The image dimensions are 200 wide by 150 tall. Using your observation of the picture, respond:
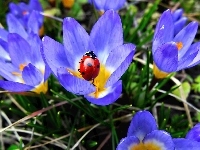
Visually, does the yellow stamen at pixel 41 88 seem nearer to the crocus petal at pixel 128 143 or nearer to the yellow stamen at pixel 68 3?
the crocus petal at pixel 128 143

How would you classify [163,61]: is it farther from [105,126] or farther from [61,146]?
[61,146]

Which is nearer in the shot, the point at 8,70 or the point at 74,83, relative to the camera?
the point at 74,83

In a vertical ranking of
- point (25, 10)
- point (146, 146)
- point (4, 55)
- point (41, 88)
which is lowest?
point (146, 146)

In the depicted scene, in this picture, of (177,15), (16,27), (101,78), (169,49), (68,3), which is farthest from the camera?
(68,3)

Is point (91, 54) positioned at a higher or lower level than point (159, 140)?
higher

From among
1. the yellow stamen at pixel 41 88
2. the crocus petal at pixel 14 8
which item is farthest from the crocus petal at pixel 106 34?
the crocus petal at pixel 14 8

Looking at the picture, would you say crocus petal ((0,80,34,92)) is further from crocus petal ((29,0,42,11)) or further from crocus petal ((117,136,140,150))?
crocus petal ((29,0,42,11))

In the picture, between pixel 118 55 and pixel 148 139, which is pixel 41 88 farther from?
pixel 148 139

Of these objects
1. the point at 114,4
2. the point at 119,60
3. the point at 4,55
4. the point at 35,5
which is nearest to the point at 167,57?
the point at 119,60
